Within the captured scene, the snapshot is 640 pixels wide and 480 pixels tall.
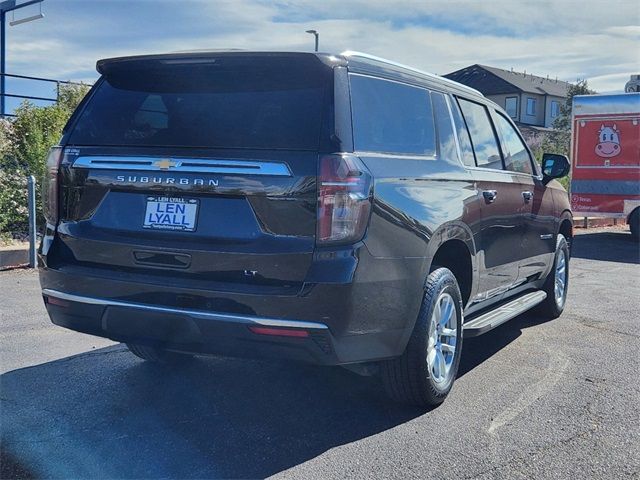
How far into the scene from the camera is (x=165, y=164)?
11.5 ft

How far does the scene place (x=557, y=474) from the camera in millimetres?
3328

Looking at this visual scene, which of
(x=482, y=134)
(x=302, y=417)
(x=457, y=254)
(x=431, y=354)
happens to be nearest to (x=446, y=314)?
(x=431, y=354)

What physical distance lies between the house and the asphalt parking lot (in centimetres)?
4860

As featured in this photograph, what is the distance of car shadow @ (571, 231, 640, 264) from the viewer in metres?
11.9

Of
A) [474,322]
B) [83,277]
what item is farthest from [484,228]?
[83,277]

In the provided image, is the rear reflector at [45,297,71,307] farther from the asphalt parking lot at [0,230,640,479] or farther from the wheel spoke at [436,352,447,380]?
the wheel spoke at [436,352,447,380]

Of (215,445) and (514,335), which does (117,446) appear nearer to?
(215,445)

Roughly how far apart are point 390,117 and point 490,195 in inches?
49.0

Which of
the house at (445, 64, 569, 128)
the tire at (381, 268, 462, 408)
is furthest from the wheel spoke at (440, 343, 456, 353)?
the house at (445, 64, 569, 128)

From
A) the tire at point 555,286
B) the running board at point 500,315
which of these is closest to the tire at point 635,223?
the tire at point 555,286

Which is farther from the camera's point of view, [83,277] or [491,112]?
[491,112]

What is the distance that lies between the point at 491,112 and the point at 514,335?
6.47 ft

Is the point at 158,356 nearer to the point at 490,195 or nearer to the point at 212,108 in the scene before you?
the point at 212,108

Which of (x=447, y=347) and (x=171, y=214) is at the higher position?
(x=171, y=214)
